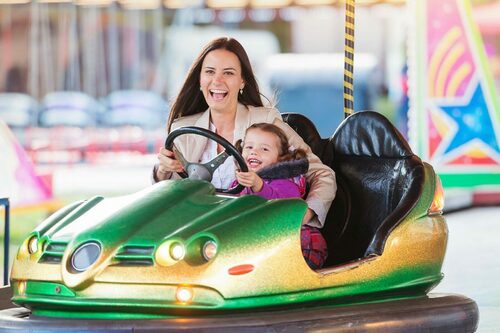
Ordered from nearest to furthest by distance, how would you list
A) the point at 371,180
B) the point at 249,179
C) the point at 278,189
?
the point at 249,179, the point at 278,189, the point at 371,180

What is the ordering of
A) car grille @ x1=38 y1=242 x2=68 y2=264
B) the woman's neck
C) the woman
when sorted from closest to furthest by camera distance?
1. car grille @ x1=38 y1=242 x2=68 y2=264
2. the woman
3. the woman's neck

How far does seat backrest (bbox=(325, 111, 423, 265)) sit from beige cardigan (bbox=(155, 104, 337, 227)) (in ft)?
0.33

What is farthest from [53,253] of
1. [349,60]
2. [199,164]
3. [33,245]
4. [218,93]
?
[349,60]

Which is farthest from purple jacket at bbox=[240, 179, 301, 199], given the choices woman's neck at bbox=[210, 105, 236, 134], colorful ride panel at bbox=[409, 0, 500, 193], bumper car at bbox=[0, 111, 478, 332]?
colorful ride panel at bbox=[409, 0, 500, 193]

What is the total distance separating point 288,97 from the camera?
33.8 feet

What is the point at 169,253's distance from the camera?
2.31m

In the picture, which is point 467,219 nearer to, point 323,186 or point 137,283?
point 323,186

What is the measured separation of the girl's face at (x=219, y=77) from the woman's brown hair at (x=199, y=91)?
3 cm

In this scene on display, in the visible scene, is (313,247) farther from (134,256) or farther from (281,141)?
(134,256)

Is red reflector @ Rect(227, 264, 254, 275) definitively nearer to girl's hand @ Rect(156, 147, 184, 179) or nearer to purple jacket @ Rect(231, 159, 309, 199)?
purple jacket @ Rect(231, 159, 309, 199)

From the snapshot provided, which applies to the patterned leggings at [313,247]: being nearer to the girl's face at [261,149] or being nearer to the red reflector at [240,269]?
the girl's face at [261,149]

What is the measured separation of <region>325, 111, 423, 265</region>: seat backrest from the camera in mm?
2795

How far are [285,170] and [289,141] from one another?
0.24m

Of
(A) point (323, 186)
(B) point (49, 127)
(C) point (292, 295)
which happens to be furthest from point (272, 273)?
(B) point (49, 127)
